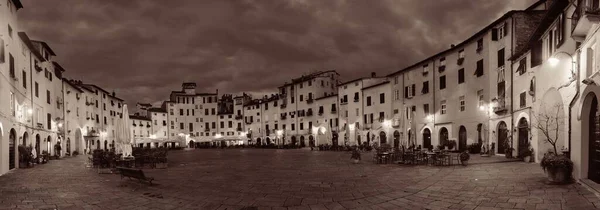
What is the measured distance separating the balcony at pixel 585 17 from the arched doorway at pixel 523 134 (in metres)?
9.12

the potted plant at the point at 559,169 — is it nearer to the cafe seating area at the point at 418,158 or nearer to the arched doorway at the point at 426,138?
the cafe seating area at the point at 418,158

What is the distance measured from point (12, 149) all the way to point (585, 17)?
83.5 ft

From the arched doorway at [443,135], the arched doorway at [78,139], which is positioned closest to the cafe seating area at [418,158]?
the arched doorway at [443,135]

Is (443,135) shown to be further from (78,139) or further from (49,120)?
(78,139)

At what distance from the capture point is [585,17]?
30.5ft

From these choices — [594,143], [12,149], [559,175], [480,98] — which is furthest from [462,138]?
[12,149]

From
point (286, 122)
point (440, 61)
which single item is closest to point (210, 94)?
point (286, 122)

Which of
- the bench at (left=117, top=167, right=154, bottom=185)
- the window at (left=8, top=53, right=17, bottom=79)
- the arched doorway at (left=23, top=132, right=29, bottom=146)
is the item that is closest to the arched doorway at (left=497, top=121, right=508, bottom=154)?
the bench at (left=117, top=167, right=154, bottom=185)

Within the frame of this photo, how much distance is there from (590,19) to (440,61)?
23107 mm

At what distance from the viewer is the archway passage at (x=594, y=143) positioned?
374 inches

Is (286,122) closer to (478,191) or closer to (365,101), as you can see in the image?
(365,101)

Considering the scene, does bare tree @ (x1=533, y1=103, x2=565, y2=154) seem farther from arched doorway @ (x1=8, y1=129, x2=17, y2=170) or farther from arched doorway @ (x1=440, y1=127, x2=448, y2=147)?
arched doorway @ (x1=8, y1=129, x2=17, y2=170)

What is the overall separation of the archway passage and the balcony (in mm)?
2143

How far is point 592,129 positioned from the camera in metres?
9.98
